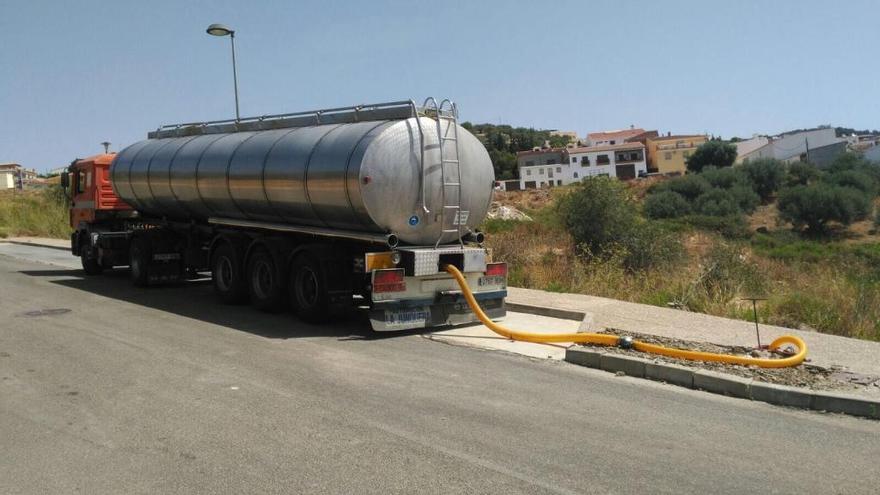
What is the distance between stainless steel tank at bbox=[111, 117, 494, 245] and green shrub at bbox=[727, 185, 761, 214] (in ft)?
160

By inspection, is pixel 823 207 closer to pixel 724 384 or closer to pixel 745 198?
pixel 745 198

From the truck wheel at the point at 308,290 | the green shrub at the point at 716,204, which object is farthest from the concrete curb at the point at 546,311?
the green shrub at the point at 716,204

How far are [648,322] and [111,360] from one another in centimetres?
694

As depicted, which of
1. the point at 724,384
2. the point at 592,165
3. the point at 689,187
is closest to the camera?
the point at 724,384

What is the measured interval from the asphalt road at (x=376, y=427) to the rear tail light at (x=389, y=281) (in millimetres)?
795

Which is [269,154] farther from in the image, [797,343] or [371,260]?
[797,343]

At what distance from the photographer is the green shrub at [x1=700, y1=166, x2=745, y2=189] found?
6131 centimetres

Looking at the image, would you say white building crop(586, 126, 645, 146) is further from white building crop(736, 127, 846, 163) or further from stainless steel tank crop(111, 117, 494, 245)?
stainless steel tank crop(111, 117, 494, 245)

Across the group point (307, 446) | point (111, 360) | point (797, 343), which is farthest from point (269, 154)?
point (797, 343)

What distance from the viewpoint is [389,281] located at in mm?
10258

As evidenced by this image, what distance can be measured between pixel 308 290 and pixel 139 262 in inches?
244

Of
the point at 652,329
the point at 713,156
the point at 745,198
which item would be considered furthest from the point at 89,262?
the point at 713,156

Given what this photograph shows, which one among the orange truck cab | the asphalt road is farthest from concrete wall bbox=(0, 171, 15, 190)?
the asphalt road

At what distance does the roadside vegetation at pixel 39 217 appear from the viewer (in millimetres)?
34469
